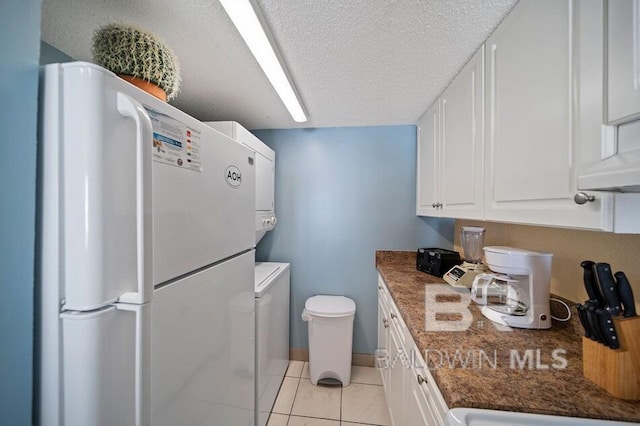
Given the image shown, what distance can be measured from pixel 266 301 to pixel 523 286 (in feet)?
4.69

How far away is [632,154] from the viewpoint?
0.53m

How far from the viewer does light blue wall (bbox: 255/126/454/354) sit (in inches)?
86.5

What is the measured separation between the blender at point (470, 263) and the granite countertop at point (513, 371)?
31 cm

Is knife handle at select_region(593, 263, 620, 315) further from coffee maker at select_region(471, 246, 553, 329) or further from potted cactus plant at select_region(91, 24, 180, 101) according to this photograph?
potted cactus plant at select_region(91, 24, 180, 101)

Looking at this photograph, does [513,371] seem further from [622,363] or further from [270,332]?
[270,332]

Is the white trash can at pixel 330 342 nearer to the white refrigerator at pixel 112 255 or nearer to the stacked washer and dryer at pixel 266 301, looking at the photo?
the stacked washer and dryer at pixel 266 301

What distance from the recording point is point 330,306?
1.96 m

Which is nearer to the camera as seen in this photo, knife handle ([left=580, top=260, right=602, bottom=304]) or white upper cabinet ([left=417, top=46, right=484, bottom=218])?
A: knife handle ([left=580, top=260, right=602, bottom=304])

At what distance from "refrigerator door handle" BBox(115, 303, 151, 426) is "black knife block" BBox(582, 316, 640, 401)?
1.27 m

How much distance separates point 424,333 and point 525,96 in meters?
0.99

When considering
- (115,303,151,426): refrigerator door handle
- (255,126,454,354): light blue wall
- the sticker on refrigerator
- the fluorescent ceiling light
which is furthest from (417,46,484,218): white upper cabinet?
(115,303,151,426): refrigerator door handle

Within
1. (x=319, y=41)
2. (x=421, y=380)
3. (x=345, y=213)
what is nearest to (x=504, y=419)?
Answer: (x=421, y=380)

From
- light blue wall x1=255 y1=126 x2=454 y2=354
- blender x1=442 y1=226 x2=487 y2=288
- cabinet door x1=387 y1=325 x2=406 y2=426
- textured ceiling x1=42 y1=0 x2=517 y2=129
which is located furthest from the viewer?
light blue wall x1=255 y1=126 x2=454 y2=354

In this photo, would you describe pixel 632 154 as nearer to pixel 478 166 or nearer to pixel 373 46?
pixel 478 166
